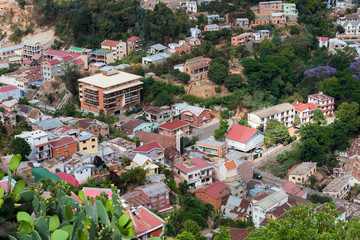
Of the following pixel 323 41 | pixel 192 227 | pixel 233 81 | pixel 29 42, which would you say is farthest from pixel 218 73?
pixel 29 42

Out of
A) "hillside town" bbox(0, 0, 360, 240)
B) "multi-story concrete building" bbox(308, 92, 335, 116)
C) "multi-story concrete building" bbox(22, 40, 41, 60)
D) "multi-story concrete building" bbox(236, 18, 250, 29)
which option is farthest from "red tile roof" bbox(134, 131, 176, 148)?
"multi-story concrete building" bbox(22, 40, 41, 60)

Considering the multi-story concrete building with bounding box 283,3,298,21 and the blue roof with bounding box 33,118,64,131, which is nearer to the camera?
the blue roof with bounding box 33,118,64,131

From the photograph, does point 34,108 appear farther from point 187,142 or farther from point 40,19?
point 40,19

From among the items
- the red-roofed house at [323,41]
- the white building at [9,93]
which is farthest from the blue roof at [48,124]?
the red-roofed house at [323,41]

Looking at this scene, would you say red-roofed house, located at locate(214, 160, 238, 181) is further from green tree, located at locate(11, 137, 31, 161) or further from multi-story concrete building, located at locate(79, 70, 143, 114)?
multi-story concrete building, located at locate(79, 70, 143, 114)

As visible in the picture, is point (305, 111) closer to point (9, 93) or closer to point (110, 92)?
point (110, 92)
